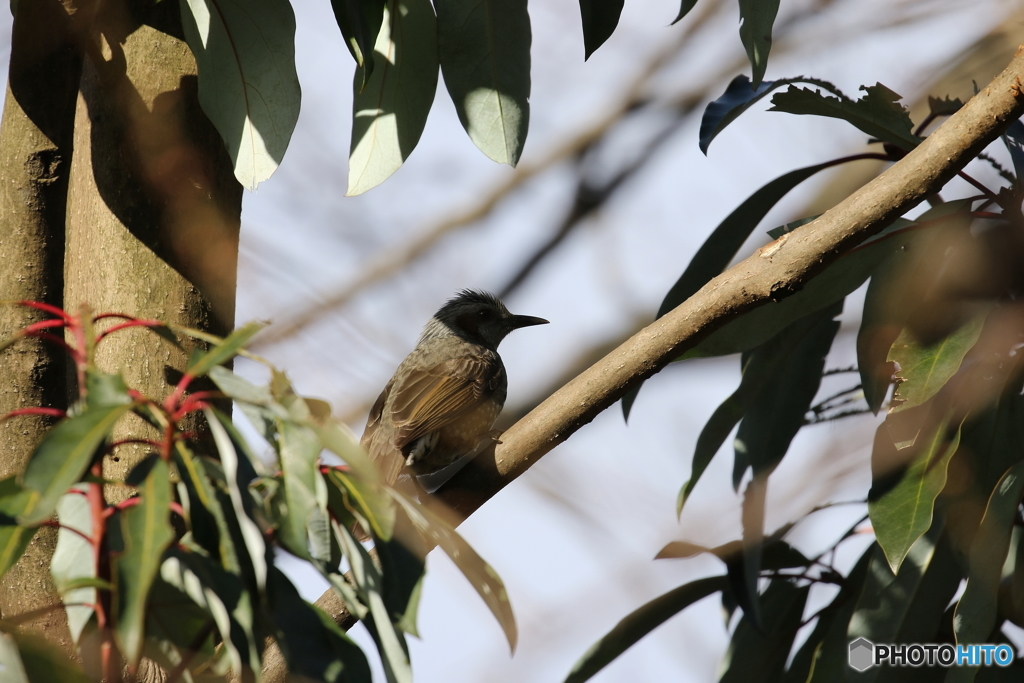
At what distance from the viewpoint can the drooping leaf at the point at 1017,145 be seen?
2.96 meters

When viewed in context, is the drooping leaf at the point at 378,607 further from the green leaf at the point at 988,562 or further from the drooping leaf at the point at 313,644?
the green leaf at the point at 988,562

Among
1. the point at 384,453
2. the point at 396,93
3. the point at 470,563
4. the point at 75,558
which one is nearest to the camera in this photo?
the point at 75,558

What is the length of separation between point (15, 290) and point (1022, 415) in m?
3.11

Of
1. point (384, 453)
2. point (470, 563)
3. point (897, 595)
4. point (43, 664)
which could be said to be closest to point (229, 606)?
point (43, 664)

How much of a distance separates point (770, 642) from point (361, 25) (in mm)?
2768

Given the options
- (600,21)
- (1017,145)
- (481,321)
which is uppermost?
(1017,145)

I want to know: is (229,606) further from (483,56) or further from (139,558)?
(483,56)

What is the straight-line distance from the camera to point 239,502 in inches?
59.6

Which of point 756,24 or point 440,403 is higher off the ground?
point 756,24

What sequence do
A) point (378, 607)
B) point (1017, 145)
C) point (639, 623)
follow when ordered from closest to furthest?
point (378, 607), point (1017, 145), point (639, 623)

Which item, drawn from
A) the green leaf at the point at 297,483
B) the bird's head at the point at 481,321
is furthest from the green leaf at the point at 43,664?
the bird's head at the point at 481,321

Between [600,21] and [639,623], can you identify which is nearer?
[600,21]

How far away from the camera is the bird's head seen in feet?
17.6

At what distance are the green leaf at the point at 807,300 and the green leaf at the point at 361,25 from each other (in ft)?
4.54
